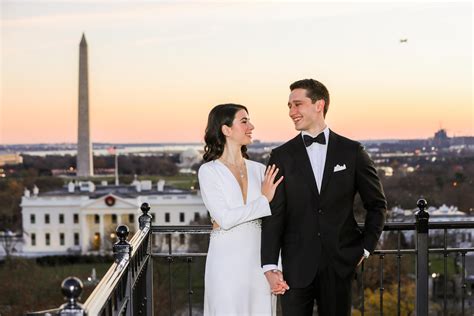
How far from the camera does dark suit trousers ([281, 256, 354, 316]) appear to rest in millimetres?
3453

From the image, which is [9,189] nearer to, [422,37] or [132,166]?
[132,166]

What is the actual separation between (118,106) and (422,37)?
27.9 m

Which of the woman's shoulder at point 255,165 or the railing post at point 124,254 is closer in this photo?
the railing post at point 124,254

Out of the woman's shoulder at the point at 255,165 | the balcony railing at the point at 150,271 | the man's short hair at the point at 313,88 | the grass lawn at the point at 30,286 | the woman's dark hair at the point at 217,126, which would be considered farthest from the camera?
the grass lawn at the point at 30,286

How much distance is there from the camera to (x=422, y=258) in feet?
16.0

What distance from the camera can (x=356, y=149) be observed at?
3.51m

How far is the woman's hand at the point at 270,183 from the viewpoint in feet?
11.3

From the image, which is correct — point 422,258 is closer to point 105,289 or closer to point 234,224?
point 234,224

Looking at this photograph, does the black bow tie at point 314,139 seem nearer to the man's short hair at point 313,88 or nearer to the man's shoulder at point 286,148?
the man's shoulder at point 286,148

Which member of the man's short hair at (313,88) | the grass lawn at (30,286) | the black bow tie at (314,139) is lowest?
the grass lawn at (30,286)

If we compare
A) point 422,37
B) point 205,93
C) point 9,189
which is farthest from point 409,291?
point 9,189

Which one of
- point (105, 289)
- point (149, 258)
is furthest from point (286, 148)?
point (149, 258)

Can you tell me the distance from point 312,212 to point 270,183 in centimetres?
22

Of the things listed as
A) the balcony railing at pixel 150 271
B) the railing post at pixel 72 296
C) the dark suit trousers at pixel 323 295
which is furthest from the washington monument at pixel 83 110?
the railing post at pixel 72 296
